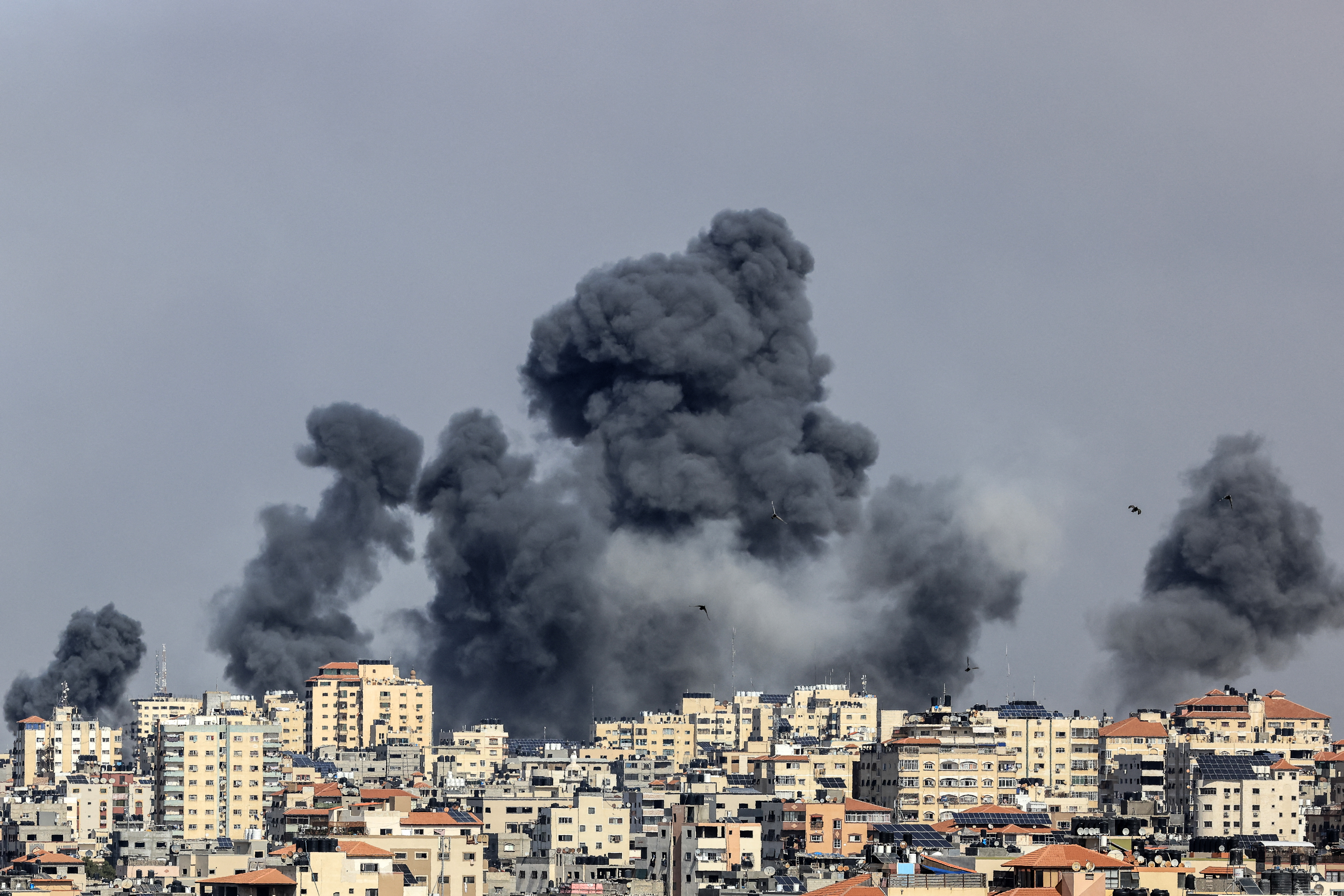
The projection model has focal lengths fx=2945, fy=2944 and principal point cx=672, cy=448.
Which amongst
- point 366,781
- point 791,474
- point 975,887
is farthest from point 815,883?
point 791,474

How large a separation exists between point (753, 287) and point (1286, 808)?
156 feet

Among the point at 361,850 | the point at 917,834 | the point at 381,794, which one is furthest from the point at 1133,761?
the point at 361,850

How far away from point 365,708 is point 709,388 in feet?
65.9

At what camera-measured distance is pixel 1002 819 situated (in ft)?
213

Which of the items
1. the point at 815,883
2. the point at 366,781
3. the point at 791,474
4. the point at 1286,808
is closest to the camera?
the point at 815,883

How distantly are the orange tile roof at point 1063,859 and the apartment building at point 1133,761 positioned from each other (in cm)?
4004

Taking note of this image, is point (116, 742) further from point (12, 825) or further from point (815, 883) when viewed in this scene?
point (815, 883)

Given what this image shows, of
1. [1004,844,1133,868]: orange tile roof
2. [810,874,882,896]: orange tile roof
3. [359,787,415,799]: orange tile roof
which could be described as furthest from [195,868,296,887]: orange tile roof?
[359,787,415,799]: orange tile roof

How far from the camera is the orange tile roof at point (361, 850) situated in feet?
162

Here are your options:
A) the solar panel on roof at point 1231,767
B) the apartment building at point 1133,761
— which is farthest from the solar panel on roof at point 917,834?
the apartment building at point 1133,761

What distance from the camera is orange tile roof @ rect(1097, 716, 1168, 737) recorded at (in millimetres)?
96812

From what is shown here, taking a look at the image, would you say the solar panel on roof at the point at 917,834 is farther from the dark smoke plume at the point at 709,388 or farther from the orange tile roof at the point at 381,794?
the dark smoke plume at the point at 709,388

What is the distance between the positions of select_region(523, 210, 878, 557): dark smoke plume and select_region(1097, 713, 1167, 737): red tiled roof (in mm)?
20309

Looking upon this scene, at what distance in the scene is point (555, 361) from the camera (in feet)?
400
